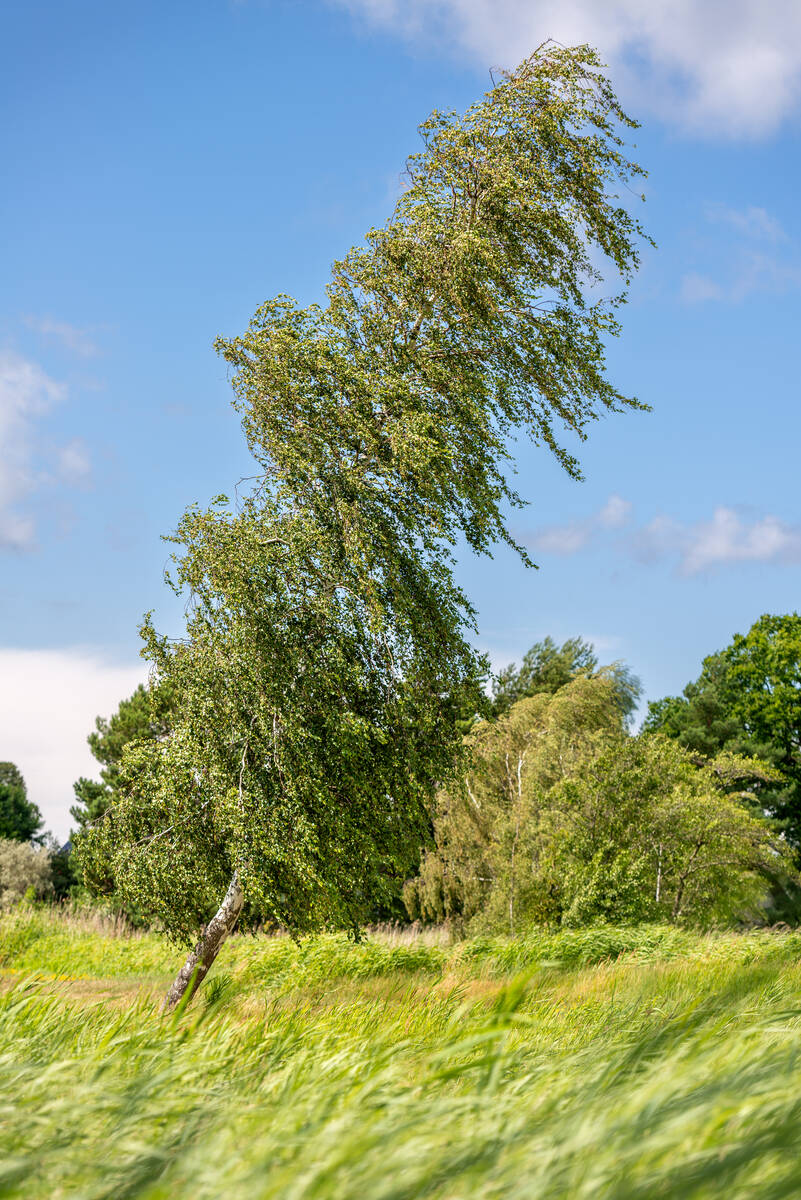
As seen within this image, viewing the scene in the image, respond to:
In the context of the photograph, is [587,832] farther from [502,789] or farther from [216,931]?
[216,931]

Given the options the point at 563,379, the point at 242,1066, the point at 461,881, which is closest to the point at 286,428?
the point at 563,379

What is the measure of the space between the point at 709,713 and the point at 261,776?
3075 centimetres

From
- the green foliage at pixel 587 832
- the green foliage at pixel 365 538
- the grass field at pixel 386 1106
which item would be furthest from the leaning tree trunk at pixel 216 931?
the grass field at pixel 386 1106

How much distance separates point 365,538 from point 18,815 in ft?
→ 118

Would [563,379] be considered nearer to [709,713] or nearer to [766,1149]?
[766,1149]

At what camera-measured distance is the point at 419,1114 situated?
2.41 meters

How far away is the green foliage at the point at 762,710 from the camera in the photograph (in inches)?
1342

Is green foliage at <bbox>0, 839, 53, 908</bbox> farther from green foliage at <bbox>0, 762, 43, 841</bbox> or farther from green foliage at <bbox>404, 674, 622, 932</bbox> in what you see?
green foliage at <bbox>404, 674, 622, 932</bbox>

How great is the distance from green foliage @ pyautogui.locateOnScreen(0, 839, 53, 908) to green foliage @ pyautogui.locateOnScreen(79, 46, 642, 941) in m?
22.4

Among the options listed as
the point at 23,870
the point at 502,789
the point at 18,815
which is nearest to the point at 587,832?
the point at 502,789

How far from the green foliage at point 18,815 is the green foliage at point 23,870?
660cm

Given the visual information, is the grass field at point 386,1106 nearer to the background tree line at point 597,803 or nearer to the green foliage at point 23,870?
the background tree line at point 597,803

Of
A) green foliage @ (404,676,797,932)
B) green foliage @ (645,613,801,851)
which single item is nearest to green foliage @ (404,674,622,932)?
green foliage @ (404,676,797,932)

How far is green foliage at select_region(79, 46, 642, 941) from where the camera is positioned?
10250 mm
